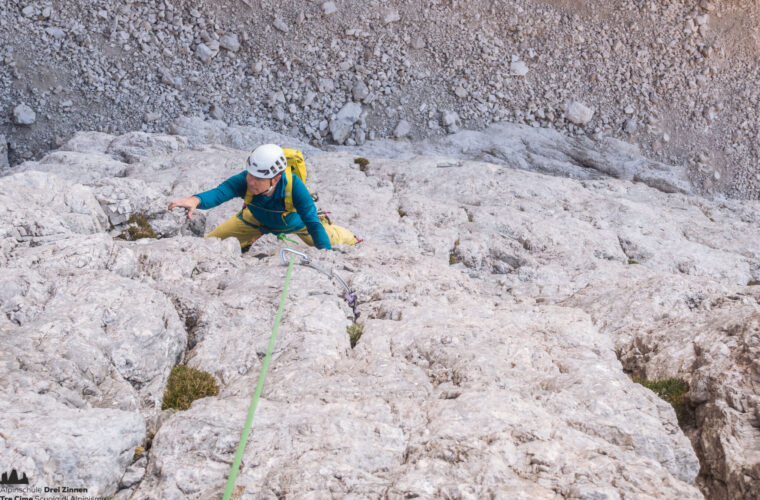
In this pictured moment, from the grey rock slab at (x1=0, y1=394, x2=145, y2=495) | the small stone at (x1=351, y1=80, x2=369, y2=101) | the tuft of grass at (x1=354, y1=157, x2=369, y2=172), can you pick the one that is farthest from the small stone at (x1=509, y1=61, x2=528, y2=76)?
the grey rock slab at (x1=0, y1=394, x2=145, y2=495)

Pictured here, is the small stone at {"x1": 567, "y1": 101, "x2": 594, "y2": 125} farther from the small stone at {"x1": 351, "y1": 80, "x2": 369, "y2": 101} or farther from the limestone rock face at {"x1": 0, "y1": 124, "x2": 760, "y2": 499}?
the limestone rock face at {"x1": 0, "y1": 124, "x2": 760, "y2": 499}

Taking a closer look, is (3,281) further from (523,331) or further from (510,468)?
(523,331)

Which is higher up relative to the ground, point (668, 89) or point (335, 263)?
point (668, 89)

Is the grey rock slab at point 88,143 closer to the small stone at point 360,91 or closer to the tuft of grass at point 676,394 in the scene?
the small stone at point 360,91

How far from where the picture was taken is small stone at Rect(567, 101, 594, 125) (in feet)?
93.5

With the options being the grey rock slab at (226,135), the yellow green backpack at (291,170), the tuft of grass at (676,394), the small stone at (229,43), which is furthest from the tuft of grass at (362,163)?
the tuft of grass at (676,394)

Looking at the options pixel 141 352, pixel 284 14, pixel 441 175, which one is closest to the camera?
pixel 141 352

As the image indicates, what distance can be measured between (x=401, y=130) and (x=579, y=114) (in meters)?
10.0

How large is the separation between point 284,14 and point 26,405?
27.5 meters

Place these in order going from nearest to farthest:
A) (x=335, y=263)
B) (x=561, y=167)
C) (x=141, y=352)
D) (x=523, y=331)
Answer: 1. (x=141, y=352)
2. (x=523, y=331)
3. (x=335, y=263)
4. (x=561, y=167)

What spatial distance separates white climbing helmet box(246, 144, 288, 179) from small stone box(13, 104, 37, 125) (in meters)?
20.0

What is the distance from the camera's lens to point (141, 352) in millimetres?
6934

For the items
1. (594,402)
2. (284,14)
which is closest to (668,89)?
(284,14)

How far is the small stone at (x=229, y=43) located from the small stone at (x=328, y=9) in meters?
5.08
